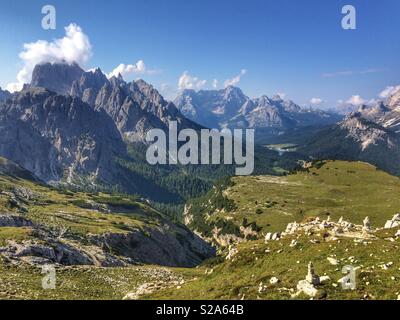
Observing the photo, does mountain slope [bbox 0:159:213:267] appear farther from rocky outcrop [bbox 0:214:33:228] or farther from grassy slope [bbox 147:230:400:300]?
grassy slope [bbox 147:230:400:300]

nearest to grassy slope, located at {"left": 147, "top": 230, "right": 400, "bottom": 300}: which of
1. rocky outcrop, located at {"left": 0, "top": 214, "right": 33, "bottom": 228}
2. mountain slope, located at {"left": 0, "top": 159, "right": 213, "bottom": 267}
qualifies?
mountain slope, located at {"left": 0, "top": 159, "right": 213, "bottom": 267}

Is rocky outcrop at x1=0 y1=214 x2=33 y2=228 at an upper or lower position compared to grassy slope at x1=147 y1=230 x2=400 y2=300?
lower

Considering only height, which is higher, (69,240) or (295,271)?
(295,271)

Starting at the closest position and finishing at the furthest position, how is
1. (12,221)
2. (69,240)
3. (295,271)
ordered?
(295,271), (12,221), (69,240)

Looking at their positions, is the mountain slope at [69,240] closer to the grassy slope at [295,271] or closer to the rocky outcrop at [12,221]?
the rocky outcrop at [12,221]

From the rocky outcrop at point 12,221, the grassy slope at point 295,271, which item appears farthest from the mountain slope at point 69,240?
the grassy slope at point 295,271

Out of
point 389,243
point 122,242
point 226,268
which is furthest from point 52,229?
point 389,243

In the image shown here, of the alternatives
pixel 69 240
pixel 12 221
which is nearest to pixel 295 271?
pixel 69 240

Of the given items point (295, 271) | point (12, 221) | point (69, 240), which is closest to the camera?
point (295, 271)

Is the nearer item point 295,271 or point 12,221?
point 295,271

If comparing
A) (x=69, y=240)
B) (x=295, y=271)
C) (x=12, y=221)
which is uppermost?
(x=295, y=271)

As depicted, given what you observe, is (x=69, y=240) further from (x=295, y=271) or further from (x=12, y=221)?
(x=295, y=271)
